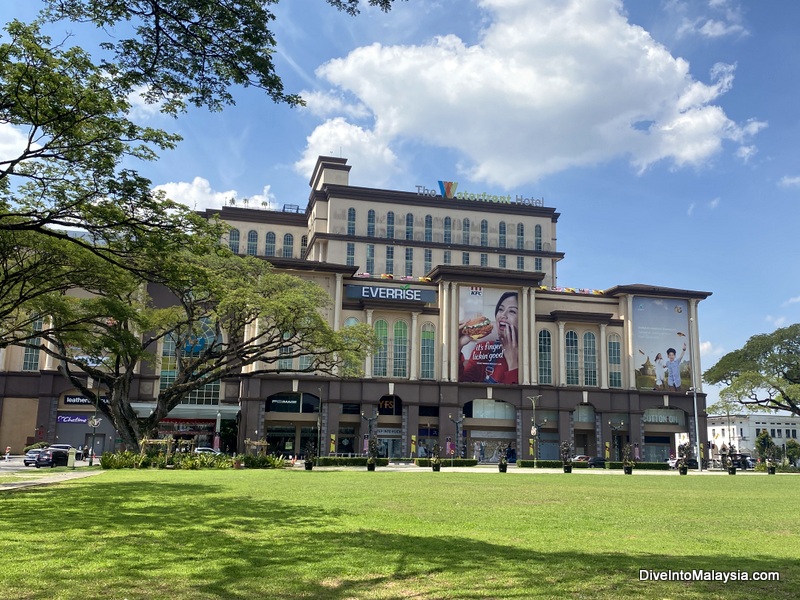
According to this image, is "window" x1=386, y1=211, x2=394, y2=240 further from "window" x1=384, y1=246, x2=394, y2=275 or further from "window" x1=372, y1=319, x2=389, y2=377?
"window" x1=372, y1=319, x2=389, y2=377

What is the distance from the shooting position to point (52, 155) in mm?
16266

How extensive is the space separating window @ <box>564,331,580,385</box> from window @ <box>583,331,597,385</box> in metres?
0.97

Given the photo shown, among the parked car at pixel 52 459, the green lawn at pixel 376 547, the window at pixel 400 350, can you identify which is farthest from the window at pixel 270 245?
the green lawn at pixel 376 547

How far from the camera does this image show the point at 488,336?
239 ft

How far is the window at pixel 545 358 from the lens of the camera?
246 feet

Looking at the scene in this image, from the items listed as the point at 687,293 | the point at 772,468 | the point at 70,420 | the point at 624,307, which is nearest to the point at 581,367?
the point at 624,307

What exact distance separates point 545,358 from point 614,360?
326 inches

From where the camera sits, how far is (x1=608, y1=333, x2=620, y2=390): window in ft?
250

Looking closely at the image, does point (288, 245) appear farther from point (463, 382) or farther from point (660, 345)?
point (660, 345)

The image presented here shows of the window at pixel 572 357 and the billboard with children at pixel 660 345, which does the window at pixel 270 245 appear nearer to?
the window at pixel 572 357

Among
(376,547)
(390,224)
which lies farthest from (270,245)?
(376,547)

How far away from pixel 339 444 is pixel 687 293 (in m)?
43.7

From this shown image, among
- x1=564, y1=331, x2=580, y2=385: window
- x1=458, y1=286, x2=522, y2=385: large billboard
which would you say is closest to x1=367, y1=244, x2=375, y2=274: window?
x1=458, y1=286, x2=522, y2=385: large billboard

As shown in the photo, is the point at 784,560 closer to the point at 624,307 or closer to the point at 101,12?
the point at 101,12
